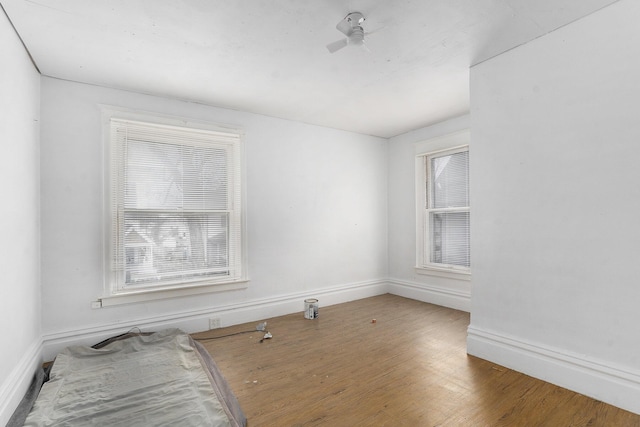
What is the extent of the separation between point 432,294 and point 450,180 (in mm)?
1663

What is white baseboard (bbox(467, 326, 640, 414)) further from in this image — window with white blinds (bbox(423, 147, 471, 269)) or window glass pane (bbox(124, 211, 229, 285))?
window glass pane (bbox(124, 211, 229, 285))

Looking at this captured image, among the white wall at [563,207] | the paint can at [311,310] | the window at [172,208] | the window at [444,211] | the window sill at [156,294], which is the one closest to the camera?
the white wall at [563,207]

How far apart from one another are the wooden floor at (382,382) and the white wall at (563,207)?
278 millimetres

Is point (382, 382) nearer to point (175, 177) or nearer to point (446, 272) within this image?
point (446, 272)

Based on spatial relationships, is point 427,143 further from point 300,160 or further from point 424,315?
point 424,315

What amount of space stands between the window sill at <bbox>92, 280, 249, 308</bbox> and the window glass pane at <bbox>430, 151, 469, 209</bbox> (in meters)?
3.02

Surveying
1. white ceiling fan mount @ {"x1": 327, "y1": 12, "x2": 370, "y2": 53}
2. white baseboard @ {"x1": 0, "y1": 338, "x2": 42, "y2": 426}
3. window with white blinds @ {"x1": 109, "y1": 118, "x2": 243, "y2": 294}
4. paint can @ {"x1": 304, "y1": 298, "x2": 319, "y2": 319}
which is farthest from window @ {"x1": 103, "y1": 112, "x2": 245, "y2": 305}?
white ceiling fan mount @ {"x1": 327, "y1": 12, "x2": 370, "y2": 53}

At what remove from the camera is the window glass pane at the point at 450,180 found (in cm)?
423

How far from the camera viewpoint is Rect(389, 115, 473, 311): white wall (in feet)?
14.1

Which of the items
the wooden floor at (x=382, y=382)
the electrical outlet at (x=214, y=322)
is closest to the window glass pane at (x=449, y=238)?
the wooden floor at (x=382, y=382)

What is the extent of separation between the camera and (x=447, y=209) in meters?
4.39

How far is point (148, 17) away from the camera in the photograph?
2.07 meters

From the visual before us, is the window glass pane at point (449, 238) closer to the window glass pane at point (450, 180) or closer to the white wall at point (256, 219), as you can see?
the window glass pane at point (450, 180)

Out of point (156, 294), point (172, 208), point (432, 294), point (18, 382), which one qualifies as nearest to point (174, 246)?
point (172, 208)
